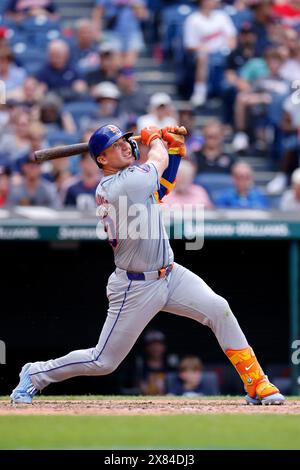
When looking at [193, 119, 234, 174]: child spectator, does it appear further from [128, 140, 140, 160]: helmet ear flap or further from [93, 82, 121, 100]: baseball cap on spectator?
[128, 140, 140, 160]: helmet ear flap

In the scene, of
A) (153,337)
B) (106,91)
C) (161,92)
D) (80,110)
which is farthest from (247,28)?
A: (153,337)

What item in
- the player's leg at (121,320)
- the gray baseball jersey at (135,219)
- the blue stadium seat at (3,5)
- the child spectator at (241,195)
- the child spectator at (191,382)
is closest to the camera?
the gray baseball jersey at (135,219)

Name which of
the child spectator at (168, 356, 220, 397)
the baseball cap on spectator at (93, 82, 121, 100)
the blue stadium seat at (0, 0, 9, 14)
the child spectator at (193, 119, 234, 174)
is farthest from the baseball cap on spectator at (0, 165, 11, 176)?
the blue stadium seat at (0, 0, 9, 14)

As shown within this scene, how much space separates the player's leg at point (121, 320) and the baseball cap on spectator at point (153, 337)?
11.7 feet

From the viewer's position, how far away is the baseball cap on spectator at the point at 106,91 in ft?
37.7

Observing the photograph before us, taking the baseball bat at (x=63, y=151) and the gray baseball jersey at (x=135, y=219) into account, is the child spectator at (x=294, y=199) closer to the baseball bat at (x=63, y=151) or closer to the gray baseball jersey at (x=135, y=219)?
the baseball bat at (x=63, y=151)

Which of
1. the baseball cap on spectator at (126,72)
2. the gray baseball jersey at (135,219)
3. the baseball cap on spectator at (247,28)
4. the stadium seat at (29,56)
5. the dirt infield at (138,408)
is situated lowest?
the dirt infield at (138,408)

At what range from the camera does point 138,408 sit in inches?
260

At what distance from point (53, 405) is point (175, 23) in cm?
739

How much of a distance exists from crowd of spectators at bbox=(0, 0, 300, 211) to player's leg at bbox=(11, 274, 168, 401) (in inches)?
146

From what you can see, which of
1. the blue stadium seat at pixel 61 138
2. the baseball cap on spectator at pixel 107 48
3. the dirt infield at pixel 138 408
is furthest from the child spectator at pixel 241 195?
the dirt infield at pixel 138 408

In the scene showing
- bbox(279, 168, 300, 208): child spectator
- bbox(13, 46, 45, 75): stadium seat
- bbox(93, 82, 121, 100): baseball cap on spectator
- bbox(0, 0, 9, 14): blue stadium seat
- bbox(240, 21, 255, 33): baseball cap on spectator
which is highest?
bbox(0, 0, 9, 14): blue stadium seat

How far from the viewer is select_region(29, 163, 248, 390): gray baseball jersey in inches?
246
